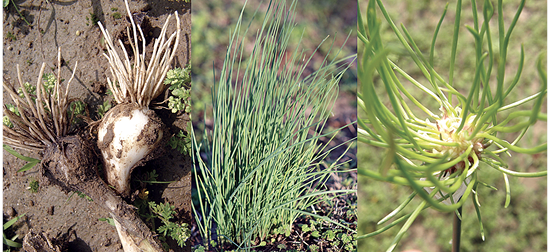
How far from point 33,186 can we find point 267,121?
726 millimetres

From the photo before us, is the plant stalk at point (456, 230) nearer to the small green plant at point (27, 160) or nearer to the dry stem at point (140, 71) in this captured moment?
the dry stem at point (140, 71)

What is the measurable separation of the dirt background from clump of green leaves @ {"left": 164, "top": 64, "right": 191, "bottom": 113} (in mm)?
45

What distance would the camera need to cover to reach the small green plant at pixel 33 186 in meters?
0.89

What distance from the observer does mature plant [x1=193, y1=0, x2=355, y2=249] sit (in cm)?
68

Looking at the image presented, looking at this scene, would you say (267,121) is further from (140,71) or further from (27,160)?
(27,160)

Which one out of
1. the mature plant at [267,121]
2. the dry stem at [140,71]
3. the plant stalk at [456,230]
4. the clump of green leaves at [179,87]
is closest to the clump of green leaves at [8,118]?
the dry stem at [140,71]

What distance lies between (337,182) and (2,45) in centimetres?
100

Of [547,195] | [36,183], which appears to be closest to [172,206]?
[36,183]

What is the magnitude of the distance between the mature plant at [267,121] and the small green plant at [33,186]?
54 cm

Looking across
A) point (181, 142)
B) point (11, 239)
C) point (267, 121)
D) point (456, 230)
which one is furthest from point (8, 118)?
point (456, 230)

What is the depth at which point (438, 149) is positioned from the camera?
1.20 ft

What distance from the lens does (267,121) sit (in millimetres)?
687

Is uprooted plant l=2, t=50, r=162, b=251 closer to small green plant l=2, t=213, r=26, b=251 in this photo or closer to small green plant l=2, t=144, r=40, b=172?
small green plant l=2, t=144, r=40, b=172

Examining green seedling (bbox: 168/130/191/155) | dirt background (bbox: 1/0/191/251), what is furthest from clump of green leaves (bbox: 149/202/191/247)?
green seedling (bbox: 168/130/191/155)
